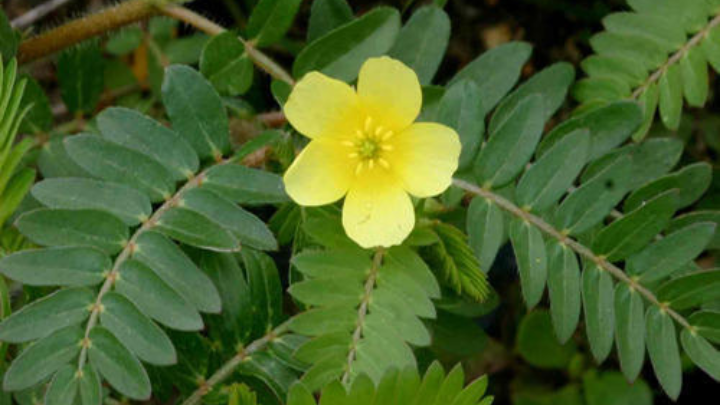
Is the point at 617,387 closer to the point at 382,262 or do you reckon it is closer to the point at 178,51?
the point at 382,262

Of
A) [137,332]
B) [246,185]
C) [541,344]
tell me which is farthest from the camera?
[541,344]

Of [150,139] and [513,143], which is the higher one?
[513,143]

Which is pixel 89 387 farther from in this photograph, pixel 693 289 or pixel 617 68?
pixel 617 68

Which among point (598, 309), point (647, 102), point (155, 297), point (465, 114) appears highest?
point (647, 102)

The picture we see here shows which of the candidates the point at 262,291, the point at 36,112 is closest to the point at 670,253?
the point at 262,291

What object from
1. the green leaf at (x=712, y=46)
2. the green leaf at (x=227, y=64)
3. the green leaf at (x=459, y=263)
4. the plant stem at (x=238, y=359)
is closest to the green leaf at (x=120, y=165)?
the green leaf at (x=227, y=64)

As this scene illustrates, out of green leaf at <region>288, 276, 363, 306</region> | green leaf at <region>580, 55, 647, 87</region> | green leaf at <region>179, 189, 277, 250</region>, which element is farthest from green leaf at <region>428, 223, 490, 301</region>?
green leaf at <region>580, 55, 647, 87</region>

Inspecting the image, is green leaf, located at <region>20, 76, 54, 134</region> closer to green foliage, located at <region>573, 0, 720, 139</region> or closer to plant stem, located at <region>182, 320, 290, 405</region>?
plant stem, located at <region>182, 320, 290, 405</region>
